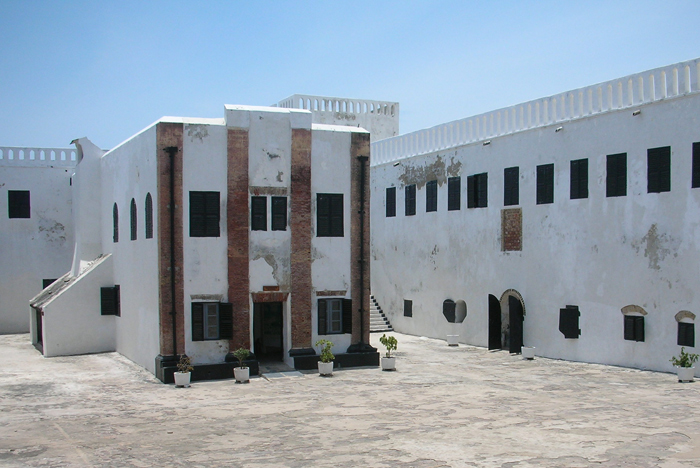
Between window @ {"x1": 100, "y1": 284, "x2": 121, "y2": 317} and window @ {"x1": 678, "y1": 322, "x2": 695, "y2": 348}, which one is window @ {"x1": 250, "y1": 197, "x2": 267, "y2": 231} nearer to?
window @ {"x1": 100, "y1": 284, "x2": 121, "y2": 317}

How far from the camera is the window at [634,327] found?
1774 centimetres

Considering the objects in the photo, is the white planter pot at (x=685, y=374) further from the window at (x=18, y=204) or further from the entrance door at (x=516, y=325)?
the window at (x=18, y=204)

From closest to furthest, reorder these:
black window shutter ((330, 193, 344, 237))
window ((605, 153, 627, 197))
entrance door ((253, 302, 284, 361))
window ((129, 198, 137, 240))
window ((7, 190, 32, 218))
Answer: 1. window ((605, 153, 627, 197))
2. black window shutter ((330, 193, 344, 237))
3. window ((129, 198, 137, 240))
4. entrance door ((253, 302, 284, 361))
5. window ((7, 190, 32, 218))

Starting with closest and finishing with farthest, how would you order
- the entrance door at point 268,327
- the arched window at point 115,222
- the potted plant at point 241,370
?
the potted plant at point 241,370, the entrance door at point 268,327, the arched window at point 115,222

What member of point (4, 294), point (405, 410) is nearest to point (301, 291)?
point (405, 410)

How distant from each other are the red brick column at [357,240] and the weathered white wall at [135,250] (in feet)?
17.5

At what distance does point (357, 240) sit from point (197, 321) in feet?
16.2

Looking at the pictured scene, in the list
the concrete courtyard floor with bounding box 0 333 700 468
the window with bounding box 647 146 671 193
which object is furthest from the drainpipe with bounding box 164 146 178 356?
the window with bounding box 647 146 671 193

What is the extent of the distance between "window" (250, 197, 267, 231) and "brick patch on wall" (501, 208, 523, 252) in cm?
806

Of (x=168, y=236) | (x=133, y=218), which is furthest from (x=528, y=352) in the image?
(x=133, y=218)

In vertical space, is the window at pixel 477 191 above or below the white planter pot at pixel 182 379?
above

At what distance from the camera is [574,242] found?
1964 cm

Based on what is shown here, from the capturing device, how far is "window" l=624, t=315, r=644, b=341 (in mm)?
17741

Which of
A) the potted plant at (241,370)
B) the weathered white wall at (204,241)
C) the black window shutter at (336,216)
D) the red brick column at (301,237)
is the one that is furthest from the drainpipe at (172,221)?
the black window shutter at (336,216)
